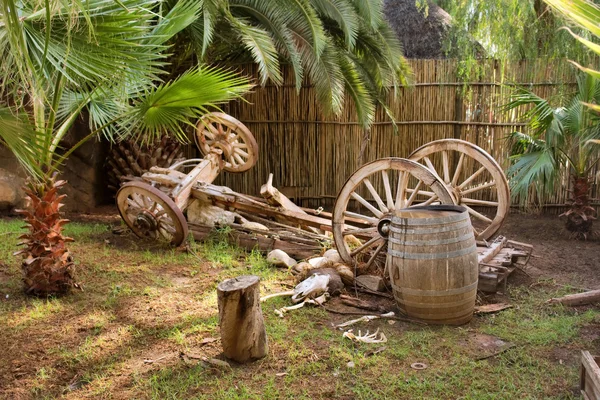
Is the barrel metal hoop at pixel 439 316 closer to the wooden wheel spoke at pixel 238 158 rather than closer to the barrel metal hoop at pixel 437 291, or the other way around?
the barrel metal hoop at pixel 437 291

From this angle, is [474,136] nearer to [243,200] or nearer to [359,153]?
[359,153]

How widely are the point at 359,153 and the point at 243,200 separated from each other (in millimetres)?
3117

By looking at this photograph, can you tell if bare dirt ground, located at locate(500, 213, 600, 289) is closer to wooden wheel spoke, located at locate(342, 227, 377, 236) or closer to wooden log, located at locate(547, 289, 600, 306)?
wooden log, located at locate(547, 289, 600, 306)

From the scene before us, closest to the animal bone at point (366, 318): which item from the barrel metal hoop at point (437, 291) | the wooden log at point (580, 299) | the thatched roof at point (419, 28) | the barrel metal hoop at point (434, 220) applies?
the barrel metal hoop at point (437, 291)

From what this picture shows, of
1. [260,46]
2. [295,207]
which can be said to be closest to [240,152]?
[295,207]

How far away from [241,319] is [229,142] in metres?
3.75

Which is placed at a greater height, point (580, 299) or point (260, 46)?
point (260, 46)

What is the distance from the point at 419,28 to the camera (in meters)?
10.6

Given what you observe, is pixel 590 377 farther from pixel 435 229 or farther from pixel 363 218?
pixel 363 218

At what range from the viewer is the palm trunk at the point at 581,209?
6.71m

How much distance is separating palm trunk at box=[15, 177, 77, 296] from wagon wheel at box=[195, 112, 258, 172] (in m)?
2.52

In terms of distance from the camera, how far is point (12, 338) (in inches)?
149

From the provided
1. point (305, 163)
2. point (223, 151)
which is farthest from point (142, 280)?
point (305, 163)

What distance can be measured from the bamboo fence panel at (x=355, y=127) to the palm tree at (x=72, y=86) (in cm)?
387
